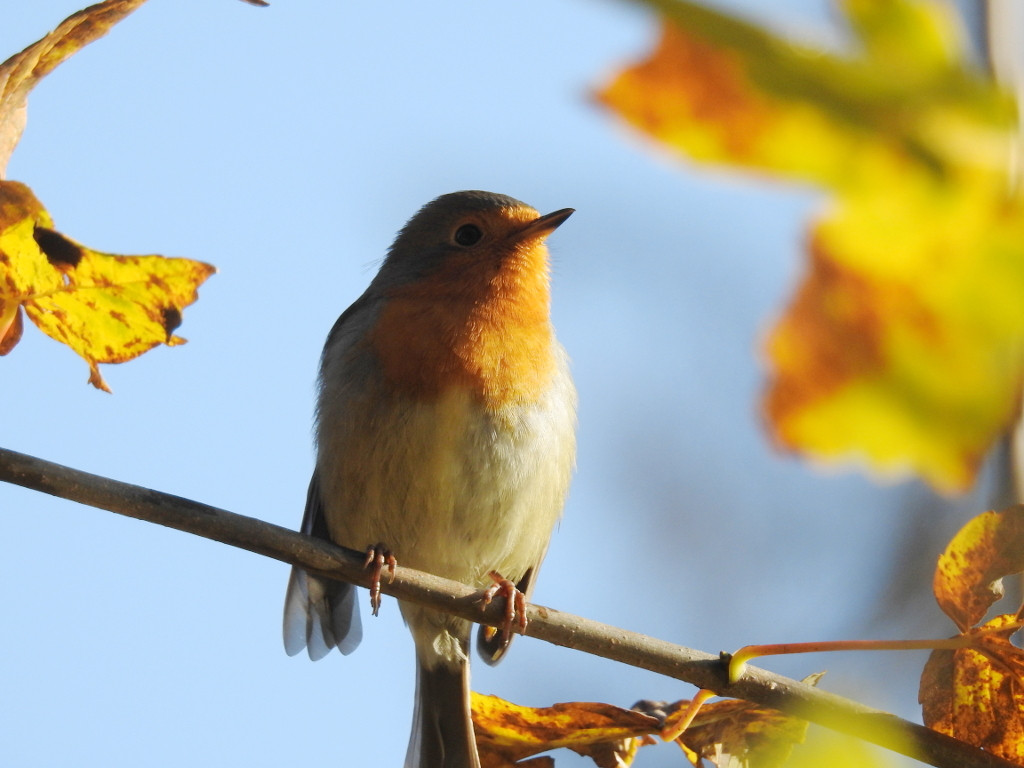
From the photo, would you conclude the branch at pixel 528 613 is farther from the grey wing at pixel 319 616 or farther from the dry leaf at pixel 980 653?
the grey wing at pixel 319 616

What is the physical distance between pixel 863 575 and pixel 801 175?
3929 millimetres

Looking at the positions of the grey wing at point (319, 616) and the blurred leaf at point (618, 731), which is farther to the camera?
the grey wing at point (319, 616)

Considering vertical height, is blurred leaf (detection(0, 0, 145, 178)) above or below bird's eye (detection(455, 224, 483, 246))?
below

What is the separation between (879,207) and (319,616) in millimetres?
4316

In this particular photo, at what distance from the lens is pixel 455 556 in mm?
4535

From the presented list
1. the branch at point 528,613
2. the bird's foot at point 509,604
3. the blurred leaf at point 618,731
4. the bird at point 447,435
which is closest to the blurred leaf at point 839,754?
the branch at point 528,613

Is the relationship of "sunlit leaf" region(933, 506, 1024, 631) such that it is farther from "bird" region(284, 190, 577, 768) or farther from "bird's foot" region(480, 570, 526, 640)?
"bird" region(284, 190, 577, 768)

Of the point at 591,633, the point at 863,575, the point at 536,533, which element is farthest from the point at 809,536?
the point at 591,633

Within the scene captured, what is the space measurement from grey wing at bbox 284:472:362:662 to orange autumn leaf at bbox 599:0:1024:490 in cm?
413

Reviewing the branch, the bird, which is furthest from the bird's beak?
the branch

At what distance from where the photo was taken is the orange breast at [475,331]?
4066mm

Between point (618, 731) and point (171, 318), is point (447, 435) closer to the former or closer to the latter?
point (618, 731)

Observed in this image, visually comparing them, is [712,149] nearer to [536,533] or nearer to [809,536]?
[809,536]

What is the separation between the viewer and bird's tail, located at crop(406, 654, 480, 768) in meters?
4.57
